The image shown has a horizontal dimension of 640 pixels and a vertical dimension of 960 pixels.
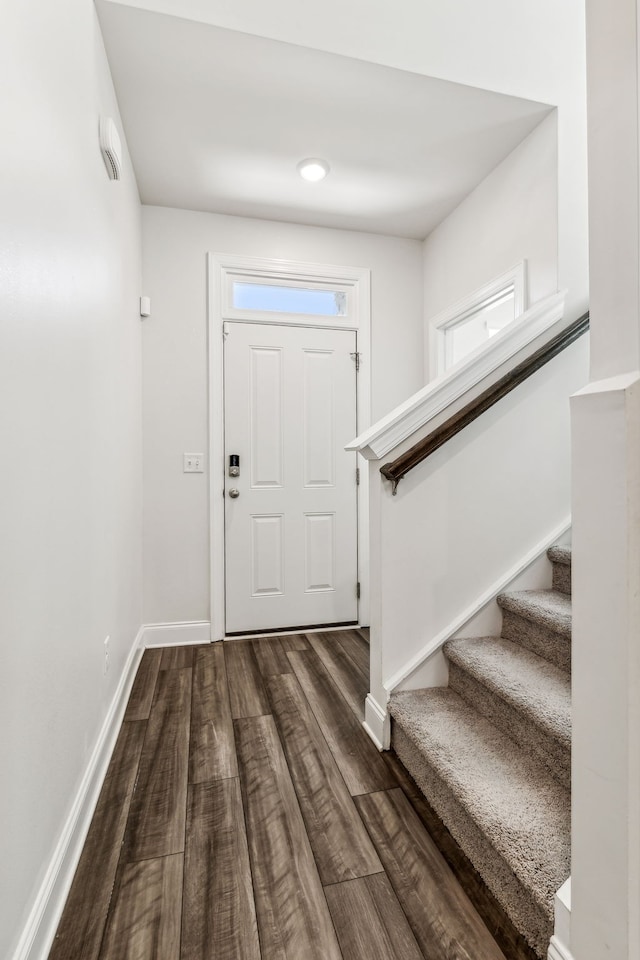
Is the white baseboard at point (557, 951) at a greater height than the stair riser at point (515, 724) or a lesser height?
lesser

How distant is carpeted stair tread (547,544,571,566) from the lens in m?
1.81

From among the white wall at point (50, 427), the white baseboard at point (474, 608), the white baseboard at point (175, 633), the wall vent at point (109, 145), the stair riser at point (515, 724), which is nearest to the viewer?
the white wall at point (50, 427)

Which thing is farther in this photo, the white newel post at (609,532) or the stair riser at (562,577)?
the stair riser at (562,577)

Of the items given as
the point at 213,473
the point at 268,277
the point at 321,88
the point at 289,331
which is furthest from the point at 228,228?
the point at 213,473

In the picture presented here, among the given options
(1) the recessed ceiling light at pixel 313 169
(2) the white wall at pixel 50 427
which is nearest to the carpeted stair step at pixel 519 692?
(2) the white wall at pixel 50 427

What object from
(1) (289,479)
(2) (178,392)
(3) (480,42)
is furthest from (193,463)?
(3) (480,42)

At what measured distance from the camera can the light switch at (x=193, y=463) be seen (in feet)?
9.30

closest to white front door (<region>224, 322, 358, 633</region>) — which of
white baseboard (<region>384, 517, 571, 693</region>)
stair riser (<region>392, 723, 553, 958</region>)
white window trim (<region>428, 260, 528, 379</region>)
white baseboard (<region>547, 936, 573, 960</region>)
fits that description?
white window trim (<region>428, 260, 528, 379</region>)

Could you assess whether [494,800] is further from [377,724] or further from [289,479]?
[289,479]

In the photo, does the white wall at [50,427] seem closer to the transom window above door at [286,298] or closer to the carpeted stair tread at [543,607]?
the transom window above door at [286,298]

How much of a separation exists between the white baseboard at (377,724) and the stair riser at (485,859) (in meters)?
0.11

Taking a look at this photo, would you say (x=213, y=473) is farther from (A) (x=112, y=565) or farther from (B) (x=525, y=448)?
(B) (x=525, y=448)

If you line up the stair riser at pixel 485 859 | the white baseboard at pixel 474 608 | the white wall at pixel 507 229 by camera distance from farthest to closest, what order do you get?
the white wall at pixel 507 229 → the white baseboard at pixel 474 608 → the stair riser at pixel 485 859

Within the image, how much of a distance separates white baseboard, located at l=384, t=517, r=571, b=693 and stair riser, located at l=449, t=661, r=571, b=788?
0.32 feet
